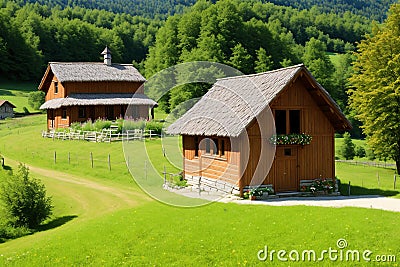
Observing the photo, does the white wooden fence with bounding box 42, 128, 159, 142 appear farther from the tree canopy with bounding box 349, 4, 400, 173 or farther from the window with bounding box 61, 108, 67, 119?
the tree canopy with bounding box 349, 4, 400, 173

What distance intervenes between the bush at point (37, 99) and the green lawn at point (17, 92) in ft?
4.73

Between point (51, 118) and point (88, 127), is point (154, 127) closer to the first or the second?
point (88, 127)

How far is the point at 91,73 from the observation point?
53.4 meters

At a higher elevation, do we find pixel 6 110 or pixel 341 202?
pixel 6 110

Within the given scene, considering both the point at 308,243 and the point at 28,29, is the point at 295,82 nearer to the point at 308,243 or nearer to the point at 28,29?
the point at 308,243

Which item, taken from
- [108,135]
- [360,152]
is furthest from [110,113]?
[360,152]

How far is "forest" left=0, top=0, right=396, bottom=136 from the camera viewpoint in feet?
243

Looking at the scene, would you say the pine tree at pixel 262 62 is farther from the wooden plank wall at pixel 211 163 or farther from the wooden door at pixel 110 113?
the wooden plank wall at pixel 211 163

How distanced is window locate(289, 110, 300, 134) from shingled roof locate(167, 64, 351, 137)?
1.63 meters

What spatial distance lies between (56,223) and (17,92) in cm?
6979

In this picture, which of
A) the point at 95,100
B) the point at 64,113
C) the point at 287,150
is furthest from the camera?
the point at 64,113

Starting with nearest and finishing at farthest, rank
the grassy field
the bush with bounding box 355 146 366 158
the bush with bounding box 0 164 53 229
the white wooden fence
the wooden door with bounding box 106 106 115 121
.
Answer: the grassy field < the bush with bounding box 0 164 53 229 < the white wooden fence < the wooden door with bounding box 106 106 115 121 < the bush with bounding box 355 146 366 158

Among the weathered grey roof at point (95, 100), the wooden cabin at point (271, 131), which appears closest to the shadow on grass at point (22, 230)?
the wooden cabin at point (271, 131)

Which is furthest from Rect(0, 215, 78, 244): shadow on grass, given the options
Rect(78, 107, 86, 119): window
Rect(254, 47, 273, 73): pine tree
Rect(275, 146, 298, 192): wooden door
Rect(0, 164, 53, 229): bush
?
Rect(254, 47, 273, 73): pine tree
